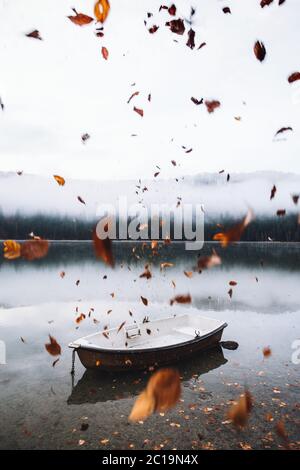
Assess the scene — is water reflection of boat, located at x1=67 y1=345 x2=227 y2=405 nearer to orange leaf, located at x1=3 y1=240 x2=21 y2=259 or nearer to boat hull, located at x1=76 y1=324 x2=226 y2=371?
boat hull, located at x1=76 y1=324 x2=226 y2=371

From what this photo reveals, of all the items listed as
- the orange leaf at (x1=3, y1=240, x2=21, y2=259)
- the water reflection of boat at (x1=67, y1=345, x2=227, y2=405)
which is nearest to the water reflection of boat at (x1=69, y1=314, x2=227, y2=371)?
the water reflection of boat at (x1=67, y1=345, x2=227, y2=405)

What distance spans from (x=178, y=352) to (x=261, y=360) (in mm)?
4109

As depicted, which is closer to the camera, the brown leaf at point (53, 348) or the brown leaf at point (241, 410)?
the brown leaf at point (241, 410)

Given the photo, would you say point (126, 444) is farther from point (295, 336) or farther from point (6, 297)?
point (6, 297)

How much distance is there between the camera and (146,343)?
564 inches

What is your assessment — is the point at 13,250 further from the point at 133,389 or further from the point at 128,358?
the point at 133,389

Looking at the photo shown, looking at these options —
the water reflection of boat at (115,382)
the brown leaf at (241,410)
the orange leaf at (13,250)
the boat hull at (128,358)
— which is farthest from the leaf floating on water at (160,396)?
the orange leaf at (13,250)

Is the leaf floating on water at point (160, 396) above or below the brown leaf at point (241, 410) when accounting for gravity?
above

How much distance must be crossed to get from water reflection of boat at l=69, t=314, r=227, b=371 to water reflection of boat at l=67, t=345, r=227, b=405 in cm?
42

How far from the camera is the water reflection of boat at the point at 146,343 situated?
11.7 metres

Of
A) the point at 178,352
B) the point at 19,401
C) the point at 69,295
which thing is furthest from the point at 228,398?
the point at 69,295

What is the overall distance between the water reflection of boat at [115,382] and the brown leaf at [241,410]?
1967mm

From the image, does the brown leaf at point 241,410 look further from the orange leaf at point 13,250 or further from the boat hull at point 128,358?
the orange leaf at point 13,250
